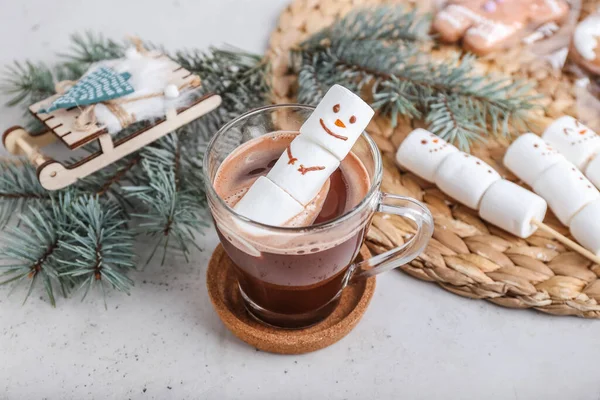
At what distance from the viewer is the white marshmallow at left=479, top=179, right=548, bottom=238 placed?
101 cm

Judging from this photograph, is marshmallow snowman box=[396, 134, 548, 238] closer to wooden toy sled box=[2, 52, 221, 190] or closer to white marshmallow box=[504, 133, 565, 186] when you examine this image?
white marshmallow box=[504, 133, 565, 186]

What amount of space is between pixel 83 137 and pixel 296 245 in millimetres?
442

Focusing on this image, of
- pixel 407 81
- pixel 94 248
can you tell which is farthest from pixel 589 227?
pixel 94 248

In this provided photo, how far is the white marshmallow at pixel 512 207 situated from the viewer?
1.01 metres

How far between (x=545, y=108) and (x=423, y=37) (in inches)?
12.0

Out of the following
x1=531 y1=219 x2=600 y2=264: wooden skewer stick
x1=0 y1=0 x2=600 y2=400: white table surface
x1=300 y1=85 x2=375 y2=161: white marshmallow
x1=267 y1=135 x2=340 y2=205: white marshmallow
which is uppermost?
x1=300 y1=85 x2=375 y2=161: white marshmallow

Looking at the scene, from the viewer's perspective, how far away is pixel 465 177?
3.47 ft

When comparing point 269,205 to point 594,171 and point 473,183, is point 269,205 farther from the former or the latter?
point 594,171

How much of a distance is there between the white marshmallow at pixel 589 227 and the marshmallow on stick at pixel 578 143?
0.11 m

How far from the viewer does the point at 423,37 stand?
4.52 feet

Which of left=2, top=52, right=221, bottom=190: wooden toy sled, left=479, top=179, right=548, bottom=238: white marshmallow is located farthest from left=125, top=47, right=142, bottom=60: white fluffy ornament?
left=479, top=179, right=548, bottom=238: white marshmallow

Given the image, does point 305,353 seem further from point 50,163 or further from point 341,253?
point 50,163

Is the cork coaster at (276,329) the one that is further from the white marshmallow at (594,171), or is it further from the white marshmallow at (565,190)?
the white marshmallow at (594,171)

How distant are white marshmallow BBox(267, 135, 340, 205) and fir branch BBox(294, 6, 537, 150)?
1.38 feet
